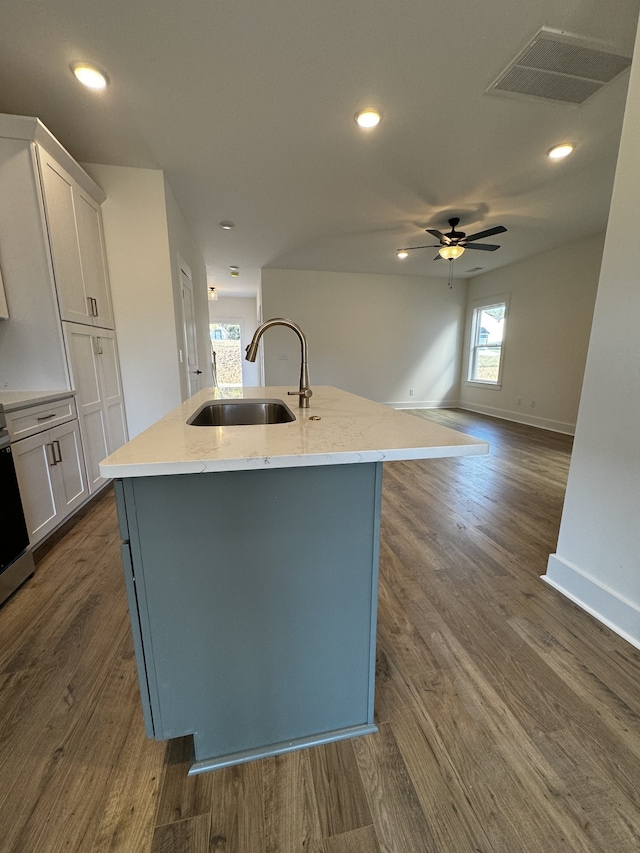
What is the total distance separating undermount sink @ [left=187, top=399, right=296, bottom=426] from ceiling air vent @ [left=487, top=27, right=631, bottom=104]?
2.31 m

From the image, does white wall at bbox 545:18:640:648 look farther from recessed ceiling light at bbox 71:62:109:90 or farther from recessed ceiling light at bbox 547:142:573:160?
recessed ceiling light at bbox 71:62:109:90

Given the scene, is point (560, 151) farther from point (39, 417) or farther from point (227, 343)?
point (227, 343)

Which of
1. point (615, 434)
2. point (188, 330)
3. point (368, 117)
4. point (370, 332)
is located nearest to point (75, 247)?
point (188, 330)

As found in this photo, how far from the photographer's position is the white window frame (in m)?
6.09

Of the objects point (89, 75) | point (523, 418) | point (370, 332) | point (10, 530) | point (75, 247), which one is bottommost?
point (523, 418)

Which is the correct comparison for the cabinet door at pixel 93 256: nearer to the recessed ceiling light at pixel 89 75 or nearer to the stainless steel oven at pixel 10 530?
the recessed ceiling light at pixel 89 75

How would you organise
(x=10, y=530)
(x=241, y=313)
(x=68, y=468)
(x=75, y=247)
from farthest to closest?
(x=241, y=313), (x=75, y=247), (x=68, y=468), (x=10, y=530)

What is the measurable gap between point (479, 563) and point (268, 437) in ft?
5.33

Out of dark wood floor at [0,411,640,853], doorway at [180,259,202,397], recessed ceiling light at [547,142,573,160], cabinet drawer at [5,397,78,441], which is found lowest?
dark wood floor at [0,411,640,853]

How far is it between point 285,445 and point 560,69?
277 centimetres

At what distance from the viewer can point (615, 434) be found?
1420mm

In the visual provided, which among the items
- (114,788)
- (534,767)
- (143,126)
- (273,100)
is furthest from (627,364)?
(143,126)

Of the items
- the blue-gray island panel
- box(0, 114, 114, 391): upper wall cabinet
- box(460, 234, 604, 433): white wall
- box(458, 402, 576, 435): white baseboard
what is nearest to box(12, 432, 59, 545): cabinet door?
box(0, 114, 114, 391): upper wall cabinet

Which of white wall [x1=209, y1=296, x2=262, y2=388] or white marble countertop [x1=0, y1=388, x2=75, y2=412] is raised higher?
white wall [x1=209, y1=296, x2=262, y2=388]
